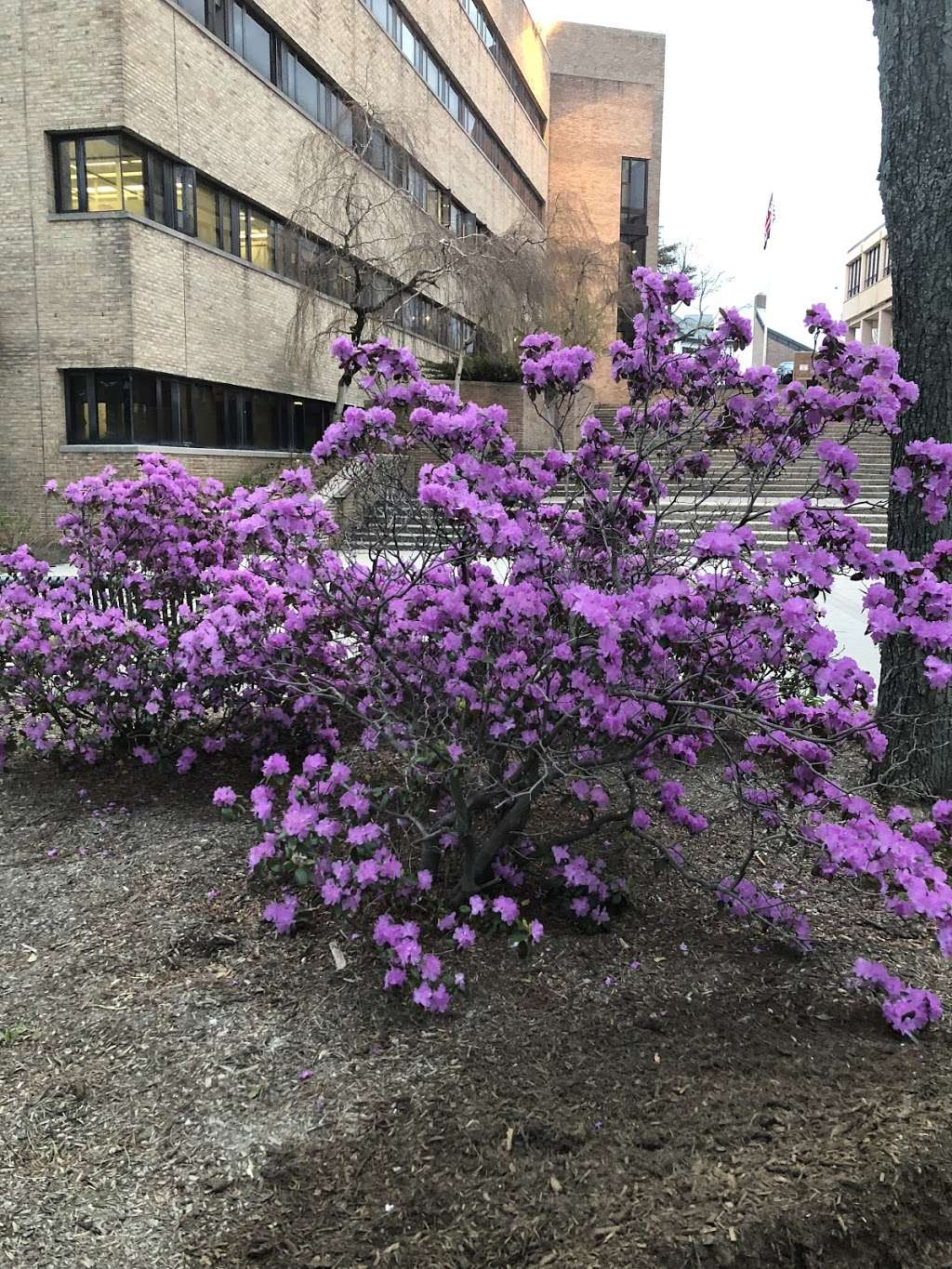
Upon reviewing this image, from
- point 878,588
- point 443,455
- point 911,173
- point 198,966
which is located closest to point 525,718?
point 443,455

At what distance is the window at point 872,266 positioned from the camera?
69.9 m

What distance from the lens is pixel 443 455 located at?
2936 millimetres

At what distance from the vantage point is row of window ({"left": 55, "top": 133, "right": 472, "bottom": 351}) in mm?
15273

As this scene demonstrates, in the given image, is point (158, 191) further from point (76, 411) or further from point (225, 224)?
Answer: point (76, 411)

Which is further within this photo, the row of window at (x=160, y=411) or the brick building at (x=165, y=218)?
the row of window at (x=160, y=411)

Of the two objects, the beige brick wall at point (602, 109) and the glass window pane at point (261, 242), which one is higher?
the beige brick wall at point (602, 109)

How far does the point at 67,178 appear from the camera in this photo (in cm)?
1541

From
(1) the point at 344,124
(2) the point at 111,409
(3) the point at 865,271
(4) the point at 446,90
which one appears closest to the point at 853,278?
(3) the point at 865,271

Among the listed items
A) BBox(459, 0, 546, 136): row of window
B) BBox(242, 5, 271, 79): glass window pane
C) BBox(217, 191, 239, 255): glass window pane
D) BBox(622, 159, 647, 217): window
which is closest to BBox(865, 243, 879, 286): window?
BBox(622, 159, 647, 217): window

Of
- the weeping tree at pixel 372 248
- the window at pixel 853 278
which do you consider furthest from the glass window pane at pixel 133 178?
the window at pixel 853 278

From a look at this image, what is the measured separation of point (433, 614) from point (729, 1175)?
1.62 meters

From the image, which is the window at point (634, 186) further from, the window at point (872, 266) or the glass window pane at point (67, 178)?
the glass window pane at point (67, 178)

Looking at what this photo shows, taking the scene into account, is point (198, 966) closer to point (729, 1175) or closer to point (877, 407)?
point (729, 1175)

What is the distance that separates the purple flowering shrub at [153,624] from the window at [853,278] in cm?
8205
